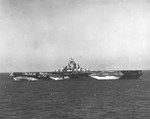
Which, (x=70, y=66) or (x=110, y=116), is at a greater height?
(x=70, y=66)

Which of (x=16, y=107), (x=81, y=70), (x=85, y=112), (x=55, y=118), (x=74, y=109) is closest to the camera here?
(x=55, y=118)

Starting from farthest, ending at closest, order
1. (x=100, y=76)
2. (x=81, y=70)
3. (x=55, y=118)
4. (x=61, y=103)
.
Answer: (x=81, y=70), (x=100, y=76), (x=61, y=103), (x=55, y=118)

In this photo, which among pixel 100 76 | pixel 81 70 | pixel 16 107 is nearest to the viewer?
pixel 16 107

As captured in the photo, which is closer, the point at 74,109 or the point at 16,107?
the point at 74,109

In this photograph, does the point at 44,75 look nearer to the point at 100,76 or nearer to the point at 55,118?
the point at 100,76

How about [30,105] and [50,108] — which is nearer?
[50,108]

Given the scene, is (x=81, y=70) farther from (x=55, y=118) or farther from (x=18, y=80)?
(x=55, y=118)

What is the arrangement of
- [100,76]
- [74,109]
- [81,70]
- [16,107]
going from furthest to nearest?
[81,70] → [100,76] → [16,107] → [74,109]

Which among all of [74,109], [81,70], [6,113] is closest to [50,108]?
[74,109]

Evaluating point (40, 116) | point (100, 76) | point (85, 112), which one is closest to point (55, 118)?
point (40, 116)
